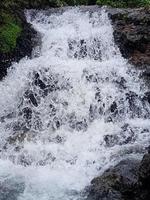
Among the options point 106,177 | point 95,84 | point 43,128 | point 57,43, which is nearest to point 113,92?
point 95,84

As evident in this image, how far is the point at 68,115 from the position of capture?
43.6 feet

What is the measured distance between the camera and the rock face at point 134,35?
15.8 meters

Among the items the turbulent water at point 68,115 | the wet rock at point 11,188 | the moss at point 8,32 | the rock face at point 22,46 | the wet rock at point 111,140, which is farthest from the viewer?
the moss at point 8,32

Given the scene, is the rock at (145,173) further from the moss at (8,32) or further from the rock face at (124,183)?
the moss at (8,32)

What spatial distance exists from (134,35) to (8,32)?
453 centimetres

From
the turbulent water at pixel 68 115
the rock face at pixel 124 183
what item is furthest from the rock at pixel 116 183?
the turbulent water at pixel 68 115

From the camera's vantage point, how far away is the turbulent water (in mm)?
10625

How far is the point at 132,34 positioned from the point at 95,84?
3.16m

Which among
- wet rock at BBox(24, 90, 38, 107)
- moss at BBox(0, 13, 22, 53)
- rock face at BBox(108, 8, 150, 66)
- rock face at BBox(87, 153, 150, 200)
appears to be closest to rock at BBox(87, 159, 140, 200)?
rock face at BBox(87, 153, 150, 200)

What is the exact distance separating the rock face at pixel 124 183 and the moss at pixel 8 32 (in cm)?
699

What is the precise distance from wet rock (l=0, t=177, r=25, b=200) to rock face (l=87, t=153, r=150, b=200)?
1.58 m

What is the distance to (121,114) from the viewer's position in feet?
44.4

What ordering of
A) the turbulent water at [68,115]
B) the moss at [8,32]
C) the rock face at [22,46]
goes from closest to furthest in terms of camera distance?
the turbulent water at [68,115]
the rock face at [22,46]
the moss at [8,32]

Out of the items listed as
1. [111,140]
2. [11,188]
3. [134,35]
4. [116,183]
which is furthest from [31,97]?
[116,183]
